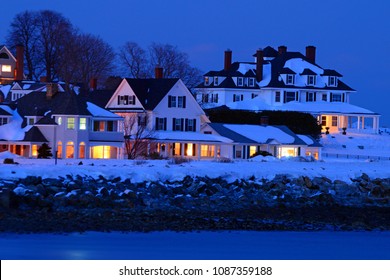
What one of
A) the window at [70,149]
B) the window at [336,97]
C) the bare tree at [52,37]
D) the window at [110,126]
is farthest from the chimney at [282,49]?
the window at [70,149]

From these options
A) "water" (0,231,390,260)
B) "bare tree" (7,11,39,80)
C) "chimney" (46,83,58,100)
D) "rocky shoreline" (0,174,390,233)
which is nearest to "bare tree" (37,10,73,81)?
"bare tree" (7,11,39,80)

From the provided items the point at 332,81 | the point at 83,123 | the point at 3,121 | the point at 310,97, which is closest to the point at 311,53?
the point at 332,81

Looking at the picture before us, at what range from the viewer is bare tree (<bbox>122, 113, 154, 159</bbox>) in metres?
68.9

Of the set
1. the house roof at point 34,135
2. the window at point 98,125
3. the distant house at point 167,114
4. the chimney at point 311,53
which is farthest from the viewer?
the chimney at point 311,53

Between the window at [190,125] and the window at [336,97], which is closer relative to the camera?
the window at [190,125]

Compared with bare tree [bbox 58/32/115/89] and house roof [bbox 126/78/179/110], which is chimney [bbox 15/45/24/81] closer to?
bare tree [bbox 58/32/115/89]

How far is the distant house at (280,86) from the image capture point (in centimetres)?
10320

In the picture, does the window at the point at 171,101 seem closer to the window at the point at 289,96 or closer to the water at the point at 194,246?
the window at the point at 289,96

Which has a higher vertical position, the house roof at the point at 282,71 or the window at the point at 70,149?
the house roof at the point at 282,71

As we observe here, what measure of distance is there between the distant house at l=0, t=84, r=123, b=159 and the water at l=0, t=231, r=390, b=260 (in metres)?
32.6

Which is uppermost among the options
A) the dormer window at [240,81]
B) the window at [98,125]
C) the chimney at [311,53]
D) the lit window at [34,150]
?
the chimney at [311,53]

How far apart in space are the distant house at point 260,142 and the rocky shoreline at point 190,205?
28474 mm

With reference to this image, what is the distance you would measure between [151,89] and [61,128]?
516 inches

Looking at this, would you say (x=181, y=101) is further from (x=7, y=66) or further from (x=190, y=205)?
(x=7, y=66)
